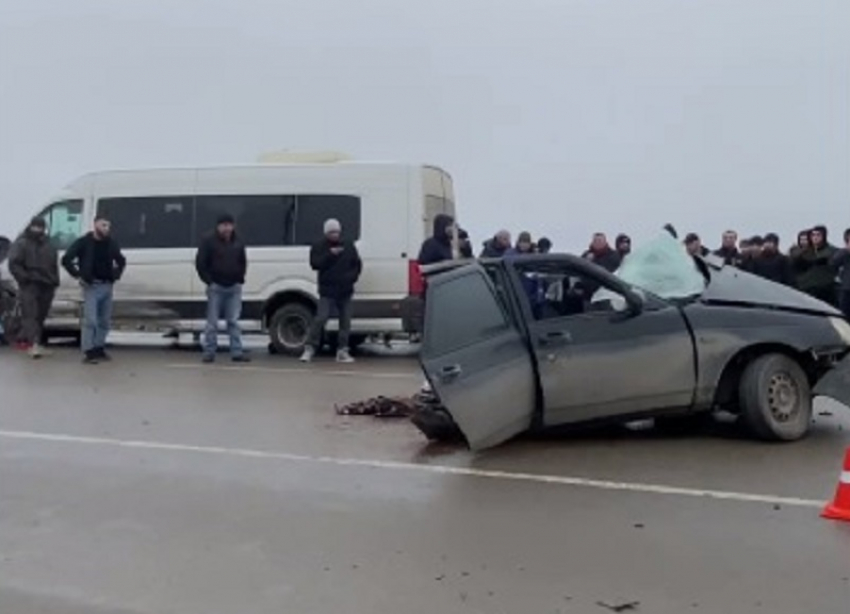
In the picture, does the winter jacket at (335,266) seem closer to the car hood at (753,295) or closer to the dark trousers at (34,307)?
the dark trousers at (34,307)

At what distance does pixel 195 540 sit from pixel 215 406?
427 cm

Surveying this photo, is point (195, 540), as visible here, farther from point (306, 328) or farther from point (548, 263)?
point (306, 328)

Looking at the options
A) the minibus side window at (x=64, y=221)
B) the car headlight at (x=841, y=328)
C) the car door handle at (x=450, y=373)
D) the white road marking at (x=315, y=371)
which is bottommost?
the white road marking at (x=315, y=371)

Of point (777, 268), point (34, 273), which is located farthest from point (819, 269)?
point (34, 273)

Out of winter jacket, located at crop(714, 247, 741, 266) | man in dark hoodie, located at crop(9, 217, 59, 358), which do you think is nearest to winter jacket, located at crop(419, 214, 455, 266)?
winter jacket, located at crop(714, 247, 741, 266)

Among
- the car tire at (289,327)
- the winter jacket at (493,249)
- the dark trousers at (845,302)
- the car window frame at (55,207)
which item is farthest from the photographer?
the car window frame at (55,207)

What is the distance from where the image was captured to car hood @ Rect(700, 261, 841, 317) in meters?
7.68

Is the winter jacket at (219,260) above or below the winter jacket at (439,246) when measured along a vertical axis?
below

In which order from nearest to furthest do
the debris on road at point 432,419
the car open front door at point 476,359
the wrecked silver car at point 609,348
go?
the car open front door at point 476,359
the wrecked silver car at point 609,348
the debris on road at point 432,419

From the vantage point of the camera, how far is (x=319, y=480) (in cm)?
664

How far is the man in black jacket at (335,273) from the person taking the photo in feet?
43.3

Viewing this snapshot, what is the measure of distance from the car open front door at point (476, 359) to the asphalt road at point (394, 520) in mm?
296

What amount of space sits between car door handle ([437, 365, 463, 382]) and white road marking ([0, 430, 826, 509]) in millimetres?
597

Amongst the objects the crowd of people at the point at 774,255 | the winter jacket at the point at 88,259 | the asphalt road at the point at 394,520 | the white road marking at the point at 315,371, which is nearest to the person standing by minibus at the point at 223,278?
the white road marking at the point at 315,371
